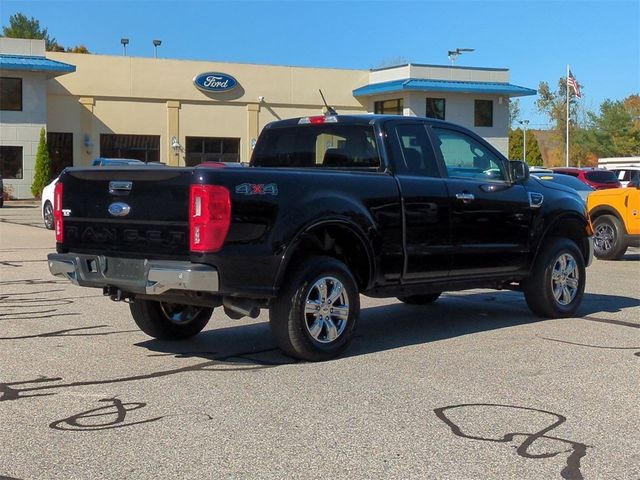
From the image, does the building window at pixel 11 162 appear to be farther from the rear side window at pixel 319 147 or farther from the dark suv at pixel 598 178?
the rear side window at pixel 319 147

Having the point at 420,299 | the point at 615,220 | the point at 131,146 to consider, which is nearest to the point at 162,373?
the point at 420,299

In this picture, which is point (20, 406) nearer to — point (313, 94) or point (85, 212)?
point (85, 212)

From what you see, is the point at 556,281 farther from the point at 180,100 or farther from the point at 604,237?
the point at 180,100

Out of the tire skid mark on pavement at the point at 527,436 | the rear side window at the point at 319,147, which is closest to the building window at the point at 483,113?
the rear side window at the point at 319,147

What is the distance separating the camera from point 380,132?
7.19 meters

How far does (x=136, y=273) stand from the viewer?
6043mm

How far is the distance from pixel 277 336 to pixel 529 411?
204 cm

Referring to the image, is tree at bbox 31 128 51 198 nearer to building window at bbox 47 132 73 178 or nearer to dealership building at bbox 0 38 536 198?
dealership building at bbox 0 38 536 198

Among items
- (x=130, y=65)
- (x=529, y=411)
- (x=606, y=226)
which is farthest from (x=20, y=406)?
(x=130, y=65)

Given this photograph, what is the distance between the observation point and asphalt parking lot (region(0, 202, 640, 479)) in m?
4.23

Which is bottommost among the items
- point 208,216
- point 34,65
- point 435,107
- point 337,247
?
point 337,247

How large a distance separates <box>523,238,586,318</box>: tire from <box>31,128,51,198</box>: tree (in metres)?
33.6

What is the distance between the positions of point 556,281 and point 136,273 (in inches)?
180

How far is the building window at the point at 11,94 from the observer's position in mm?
38344
